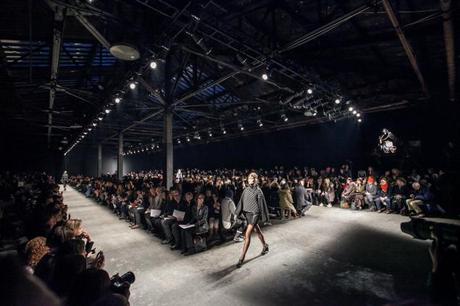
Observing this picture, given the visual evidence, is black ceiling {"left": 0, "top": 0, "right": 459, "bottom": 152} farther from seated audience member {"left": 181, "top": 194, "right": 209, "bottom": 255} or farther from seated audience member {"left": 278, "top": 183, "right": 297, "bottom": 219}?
seated audience member {"left": 278, "top": 183, "right": 297, "bottom": 219}

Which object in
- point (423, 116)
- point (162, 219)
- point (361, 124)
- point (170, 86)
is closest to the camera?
point (162, 219)

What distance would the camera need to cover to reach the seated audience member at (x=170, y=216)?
19.2 feet

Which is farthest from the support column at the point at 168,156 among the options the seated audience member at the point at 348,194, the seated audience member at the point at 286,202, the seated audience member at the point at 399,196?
the seated audience member at the point at 399,196

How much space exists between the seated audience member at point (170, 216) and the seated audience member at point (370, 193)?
8.15 meters

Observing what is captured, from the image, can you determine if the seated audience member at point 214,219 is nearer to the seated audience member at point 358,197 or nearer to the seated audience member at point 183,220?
the seated audience member at point 183,220

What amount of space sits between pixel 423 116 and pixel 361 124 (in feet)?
8.13

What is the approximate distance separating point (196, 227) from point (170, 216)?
108 centimetres

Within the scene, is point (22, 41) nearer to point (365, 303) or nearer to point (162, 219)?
point (162, 219)

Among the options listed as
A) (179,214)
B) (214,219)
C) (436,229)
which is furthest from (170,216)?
(436,229)

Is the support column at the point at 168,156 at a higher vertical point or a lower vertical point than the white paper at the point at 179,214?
higher

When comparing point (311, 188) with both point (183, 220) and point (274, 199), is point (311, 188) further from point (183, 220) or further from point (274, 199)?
point (183, 220)

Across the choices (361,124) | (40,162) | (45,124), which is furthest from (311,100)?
Result: (40,162)

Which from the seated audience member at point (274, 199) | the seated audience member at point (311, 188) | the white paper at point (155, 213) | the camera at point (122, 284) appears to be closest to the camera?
the camera at point (122, 284)

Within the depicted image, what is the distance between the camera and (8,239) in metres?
5.18
